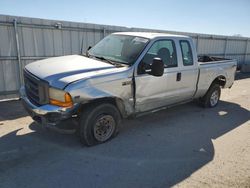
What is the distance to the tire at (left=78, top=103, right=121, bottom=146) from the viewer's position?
4.04 meters

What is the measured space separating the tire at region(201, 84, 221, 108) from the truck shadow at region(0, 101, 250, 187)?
4.13 ft

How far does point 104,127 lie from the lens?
4395 mm

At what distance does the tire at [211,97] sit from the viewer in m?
6.88

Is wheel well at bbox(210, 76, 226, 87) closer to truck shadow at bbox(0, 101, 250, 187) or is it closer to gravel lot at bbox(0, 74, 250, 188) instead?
gravel lot at bbox(0, 74, 250, 188)

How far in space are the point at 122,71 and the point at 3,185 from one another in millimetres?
2528

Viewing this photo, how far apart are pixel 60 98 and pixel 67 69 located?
605 millimetres

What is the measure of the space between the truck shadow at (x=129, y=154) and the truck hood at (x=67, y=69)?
1219 millimetres

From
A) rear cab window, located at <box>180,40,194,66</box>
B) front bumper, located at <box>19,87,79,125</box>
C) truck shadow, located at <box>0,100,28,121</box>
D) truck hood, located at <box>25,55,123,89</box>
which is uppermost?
rear cab window, located at <box>180,40,194,66</box>

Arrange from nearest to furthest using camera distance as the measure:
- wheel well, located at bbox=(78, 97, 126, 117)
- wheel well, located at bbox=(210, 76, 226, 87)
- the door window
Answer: wheel well, located at bbox=(78, 97, 126, 117) → the door window → wheel well, located at bbox=(210, 76, 226, 87)

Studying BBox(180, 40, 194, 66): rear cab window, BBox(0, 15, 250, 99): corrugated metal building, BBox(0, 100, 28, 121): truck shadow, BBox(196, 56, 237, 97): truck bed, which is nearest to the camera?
BBox(180, 40, 194, 66): rear cab window

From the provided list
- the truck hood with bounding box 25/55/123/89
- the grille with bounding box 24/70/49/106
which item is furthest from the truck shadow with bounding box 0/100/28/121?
the truck hood with bounding box 25/55/123/89

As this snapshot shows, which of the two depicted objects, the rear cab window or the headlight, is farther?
the rear cab window

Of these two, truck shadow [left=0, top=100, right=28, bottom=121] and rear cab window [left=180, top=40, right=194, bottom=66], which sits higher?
rear cab window [left=180, top=40, right=194, bottom=66]

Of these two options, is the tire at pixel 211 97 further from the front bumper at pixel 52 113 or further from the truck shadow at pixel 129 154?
the front bumper at pixel 52 113
